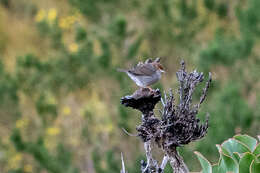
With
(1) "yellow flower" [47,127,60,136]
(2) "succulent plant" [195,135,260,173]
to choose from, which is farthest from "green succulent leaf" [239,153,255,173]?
(1) "yellow flower" [47,127,60,136]

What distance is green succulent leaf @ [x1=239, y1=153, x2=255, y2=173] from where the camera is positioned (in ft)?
5.93

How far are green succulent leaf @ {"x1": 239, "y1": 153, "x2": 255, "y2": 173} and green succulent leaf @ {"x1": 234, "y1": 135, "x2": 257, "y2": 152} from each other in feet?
1.12

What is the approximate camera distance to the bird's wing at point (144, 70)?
2566 millimetres

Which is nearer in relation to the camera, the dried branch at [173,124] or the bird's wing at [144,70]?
the dried branch at [173,124]

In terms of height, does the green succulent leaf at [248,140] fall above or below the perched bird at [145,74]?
below

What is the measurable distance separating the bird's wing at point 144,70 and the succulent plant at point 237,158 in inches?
28.5

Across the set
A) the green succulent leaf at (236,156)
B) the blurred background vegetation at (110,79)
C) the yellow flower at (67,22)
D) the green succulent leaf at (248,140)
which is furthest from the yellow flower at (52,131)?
the green succulent leaf at (236,156)

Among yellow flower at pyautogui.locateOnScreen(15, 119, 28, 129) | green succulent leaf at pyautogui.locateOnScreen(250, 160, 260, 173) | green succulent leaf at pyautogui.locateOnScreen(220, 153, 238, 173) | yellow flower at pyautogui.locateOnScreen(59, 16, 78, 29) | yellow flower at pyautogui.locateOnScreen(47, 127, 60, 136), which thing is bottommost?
green succulent leaf at pyautogui.locateOnScreen(250, 160, 260, 173)

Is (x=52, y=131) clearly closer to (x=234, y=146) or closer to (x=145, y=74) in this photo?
(x=145, y=74)

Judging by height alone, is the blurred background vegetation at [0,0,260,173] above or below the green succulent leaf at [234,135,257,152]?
above

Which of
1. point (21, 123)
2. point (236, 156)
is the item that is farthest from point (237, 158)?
point (21, 123)

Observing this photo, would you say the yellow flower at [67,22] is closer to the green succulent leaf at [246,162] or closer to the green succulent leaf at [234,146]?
the green succulent leaf at [234,146]

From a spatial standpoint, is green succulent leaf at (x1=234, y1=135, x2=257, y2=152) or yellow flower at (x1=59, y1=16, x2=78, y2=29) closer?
green succulent leaf at (x1=234, y1=135, x2=257, y2=152)

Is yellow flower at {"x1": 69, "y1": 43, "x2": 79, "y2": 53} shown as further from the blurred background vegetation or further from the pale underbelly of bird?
the pale underbelly of bird
